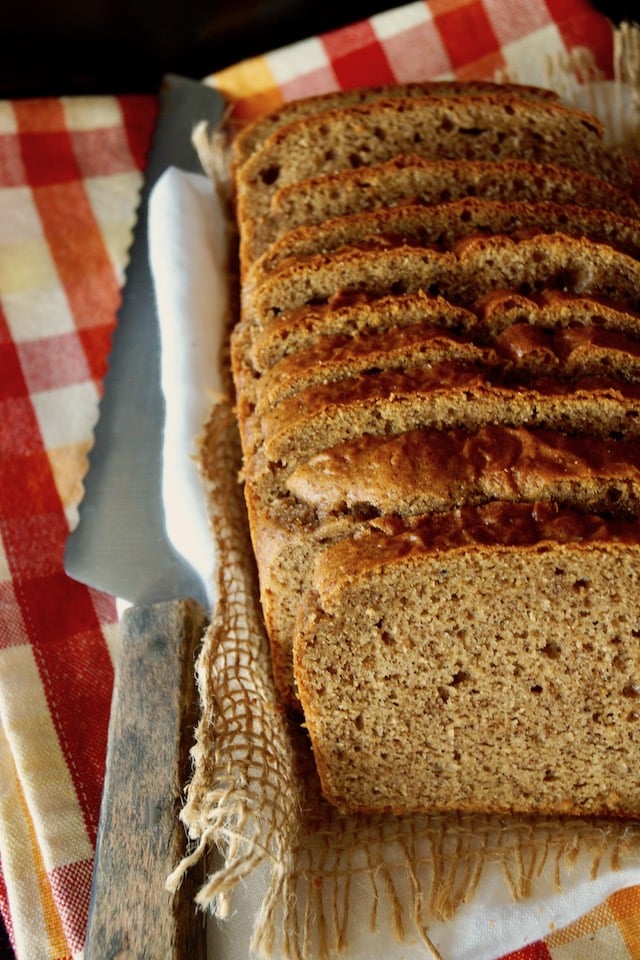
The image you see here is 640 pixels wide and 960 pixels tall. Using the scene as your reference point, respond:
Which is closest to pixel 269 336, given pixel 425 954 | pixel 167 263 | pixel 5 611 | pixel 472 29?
pixel 167 263

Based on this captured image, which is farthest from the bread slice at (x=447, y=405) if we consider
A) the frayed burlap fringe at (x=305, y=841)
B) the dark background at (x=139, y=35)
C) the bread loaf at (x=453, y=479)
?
the dark background at (x=139, y=35)

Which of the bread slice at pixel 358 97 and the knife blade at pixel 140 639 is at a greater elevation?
the bread slice at pixel 358 97

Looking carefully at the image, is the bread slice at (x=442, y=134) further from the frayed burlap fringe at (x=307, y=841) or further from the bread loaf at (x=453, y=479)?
the frayed burlap fringe at (x=307, y=841)

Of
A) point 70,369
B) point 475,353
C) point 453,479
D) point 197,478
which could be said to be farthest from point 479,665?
point 70,369

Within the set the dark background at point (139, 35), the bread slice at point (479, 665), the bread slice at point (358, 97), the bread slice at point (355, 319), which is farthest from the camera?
the dark background at point (139, 35)

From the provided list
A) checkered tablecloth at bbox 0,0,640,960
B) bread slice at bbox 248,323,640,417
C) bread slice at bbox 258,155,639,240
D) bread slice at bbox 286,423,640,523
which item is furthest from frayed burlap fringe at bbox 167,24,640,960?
bread slice at bbox 258,155,639,240
